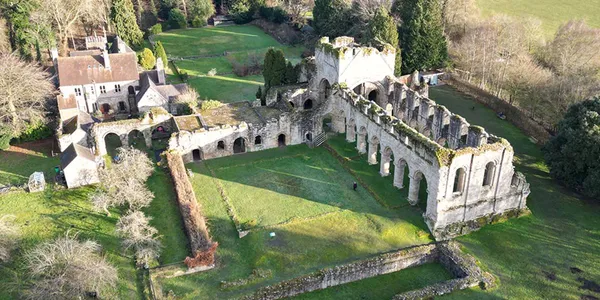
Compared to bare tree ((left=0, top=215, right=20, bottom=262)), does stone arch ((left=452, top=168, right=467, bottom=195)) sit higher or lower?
higher

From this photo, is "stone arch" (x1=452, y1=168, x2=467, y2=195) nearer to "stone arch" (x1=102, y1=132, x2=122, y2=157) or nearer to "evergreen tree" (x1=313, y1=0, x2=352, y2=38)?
"stone arch" (x1=102, y1=132, x2=122, y2=157)

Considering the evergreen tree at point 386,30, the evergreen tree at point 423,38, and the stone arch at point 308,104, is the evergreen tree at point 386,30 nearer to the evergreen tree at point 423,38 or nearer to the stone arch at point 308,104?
the evergreen tree at point 423,38

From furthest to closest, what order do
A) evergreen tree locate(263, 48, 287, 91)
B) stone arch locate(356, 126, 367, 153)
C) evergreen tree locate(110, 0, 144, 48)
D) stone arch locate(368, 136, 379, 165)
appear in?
evergreen tree locate(110, 0, 144, 48), evergreen tree locate(263, 48, 287, 91), stone arch locate(356, 126, 367, 153), stone arch locate(368, 136, 379, 165)

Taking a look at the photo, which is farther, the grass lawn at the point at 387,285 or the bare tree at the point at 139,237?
the bare tree at the point at 139,237

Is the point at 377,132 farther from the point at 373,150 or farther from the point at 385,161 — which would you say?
the point at 385,161

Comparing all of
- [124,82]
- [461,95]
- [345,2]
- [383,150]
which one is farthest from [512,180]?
[345,2]

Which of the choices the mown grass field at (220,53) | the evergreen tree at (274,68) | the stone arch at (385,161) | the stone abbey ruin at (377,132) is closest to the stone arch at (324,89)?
the stone abbey ruin at (377,132)

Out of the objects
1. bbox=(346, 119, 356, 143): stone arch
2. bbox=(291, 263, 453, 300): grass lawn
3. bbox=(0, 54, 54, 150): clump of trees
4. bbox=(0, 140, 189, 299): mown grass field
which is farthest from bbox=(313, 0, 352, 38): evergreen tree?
bbox=(291, 263, 453, 300): grass lawn
